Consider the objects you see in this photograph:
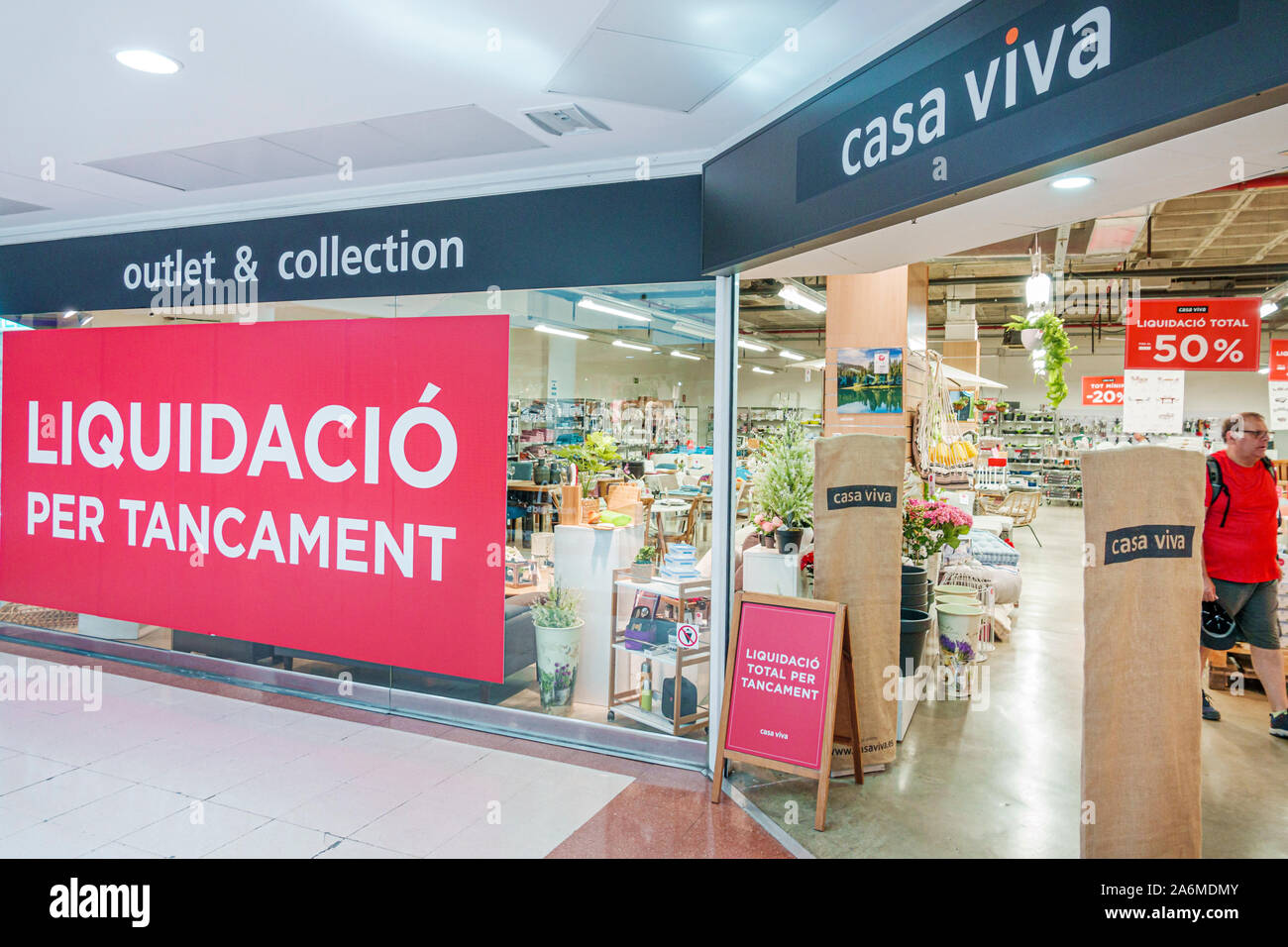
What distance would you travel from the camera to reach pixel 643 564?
176 inches

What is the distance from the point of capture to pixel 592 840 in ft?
10.8

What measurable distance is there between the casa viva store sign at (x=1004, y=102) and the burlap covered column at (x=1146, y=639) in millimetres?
1091

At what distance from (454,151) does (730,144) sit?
1.38m

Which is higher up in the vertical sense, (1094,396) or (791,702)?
(1094,396)

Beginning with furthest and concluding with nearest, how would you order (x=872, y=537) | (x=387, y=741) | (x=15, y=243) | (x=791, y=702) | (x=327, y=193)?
(x=15, y=243) → (x=327, y=193) → (x=387, y=741) → (x=872, y=537) → (x=791, y=702)

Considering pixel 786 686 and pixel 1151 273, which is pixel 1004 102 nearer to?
pixel 786 686

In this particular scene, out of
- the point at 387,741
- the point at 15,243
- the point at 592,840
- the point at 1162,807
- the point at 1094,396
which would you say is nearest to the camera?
the point at 1162,807

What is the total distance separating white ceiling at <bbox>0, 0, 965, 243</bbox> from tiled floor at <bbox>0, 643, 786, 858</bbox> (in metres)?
3.01

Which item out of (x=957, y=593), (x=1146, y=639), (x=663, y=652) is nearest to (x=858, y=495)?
(x=663, y=652)

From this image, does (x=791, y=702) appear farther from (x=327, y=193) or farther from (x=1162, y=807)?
(x=327, y=193)

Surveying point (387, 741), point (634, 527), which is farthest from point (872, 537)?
point (387, 741)

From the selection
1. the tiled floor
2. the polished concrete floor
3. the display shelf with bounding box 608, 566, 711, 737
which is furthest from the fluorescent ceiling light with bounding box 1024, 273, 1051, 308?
the tiled floor

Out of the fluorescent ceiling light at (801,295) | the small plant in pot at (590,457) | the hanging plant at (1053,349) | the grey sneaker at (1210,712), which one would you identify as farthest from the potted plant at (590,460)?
the fluorescent ceiling light at (801,295)

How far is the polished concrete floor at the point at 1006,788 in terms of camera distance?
3.38 meters
